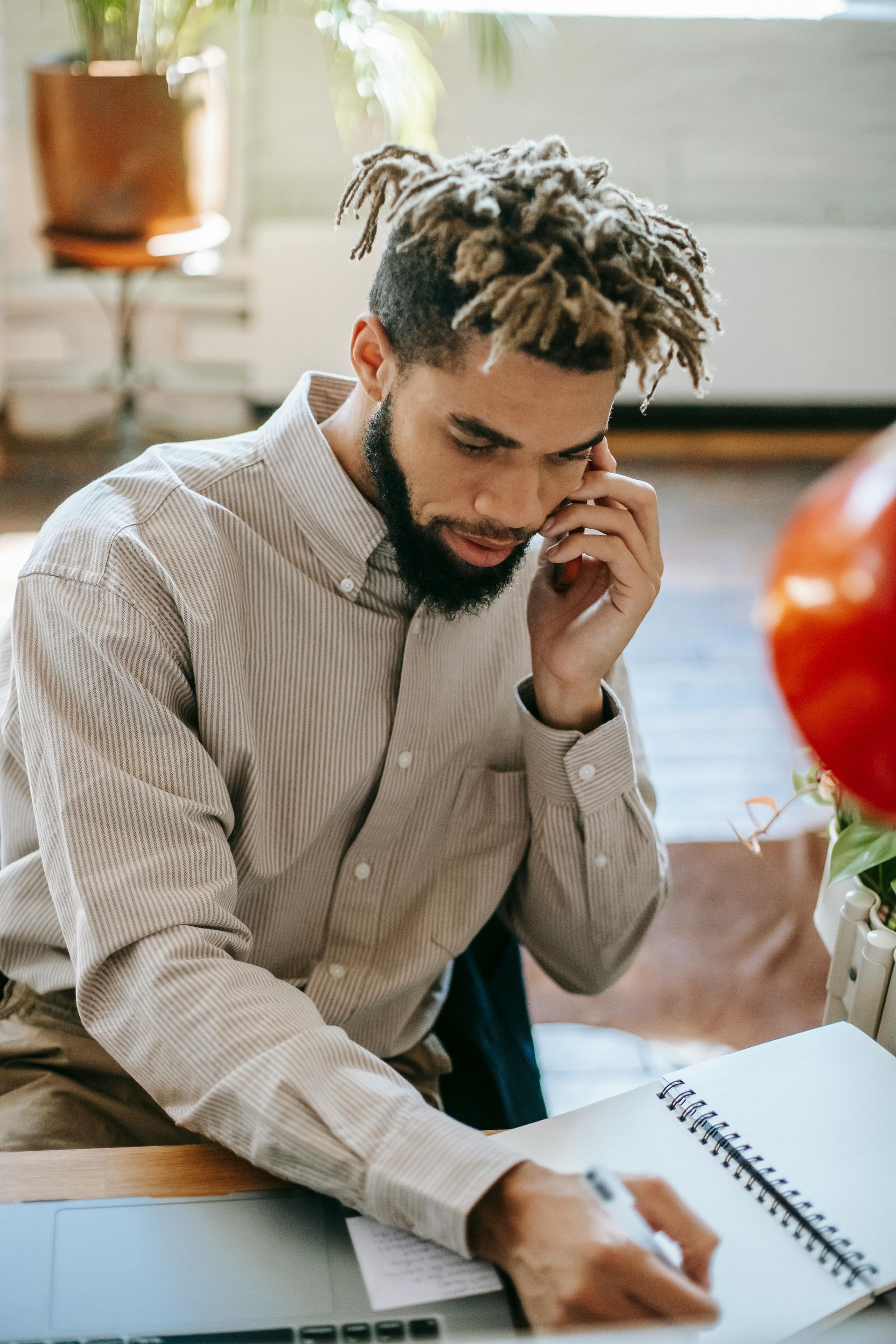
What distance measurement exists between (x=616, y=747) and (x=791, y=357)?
3381 mm

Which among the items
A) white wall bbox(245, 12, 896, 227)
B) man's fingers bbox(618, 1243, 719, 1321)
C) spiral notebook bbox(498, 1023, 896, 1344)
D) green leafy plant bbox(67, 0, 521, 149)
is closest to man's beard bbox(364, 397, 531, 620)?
spiral notebook bbox(498, 1023, 896, 1344)

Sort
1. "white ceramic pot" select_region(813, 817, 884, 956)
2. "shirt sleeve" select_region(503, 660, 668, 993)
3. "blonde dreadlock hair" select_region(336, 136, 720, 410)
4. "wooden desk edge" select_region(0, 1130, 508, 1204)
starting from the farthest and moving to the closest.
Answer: "shirt sleeve" select_region(503, 660, 668, 993) → "white ceramic pot" select_region(813, 817, 884, 956) → "blonde dreadlock hair" select_region(336, 136, 720, 410) → "wooden desk edge" select_region(0, 1130, 508, 1204)

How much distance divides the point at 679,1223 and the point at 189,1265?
27 cm

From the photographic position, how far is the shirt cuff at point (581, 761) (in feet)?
3.50

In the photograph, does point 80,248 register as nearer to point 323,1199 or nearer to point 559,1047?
point 559,1047

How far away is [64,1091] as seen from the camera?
0.98 m

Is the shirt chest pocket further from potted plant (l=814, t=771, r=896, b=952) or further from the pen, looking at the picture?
the pen

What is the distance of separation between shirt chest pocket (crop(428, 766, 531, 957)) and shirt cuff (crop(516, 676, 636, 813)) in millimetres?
47

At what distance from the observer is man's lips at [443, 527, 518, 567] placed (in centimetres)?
99

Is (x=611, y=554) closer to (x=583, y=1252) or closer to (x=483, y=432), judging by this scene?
(x=483, y=432)

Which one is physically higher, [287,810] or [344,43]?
[344,43]

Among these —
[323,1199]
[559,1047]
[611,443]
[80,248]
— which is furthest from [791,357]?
[323,1199]

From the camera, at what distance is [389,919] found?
1.08 meters

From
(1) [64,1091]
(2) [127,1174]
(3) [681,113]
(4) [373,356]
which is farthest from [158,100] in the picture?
(2) [127,1174]
